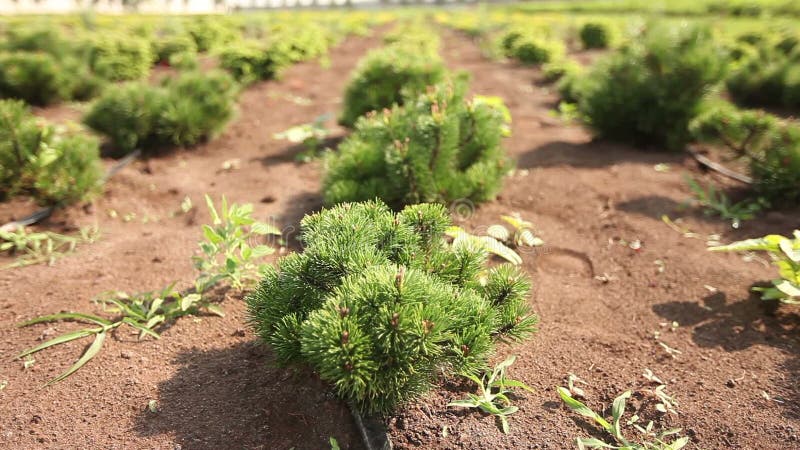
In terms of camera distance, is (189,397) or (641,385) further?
(641,385)

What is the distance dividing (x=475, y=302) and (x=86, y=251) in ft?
8.94

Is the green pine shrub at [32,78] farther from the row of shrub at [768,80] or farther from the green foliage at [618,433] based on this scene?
the row of shrub at [768,80]

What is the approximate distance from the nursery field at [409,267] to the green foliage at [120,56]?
4.81 ft

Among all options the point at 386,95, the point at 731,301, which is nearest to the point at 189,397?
the point at 731,301

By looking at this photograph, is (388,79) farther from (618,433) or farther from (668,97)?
(618,433)

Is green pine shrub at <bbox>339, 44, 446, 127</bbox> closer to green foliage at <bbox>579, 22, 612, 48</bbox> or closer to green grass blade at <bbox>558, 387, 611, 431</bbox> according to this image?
green grass blade at <bbox>558, 387, 611, 431</bbox>

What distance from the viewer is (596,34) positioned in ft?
40.8

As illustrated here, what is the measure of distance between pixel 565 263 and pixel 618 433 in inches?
57.0

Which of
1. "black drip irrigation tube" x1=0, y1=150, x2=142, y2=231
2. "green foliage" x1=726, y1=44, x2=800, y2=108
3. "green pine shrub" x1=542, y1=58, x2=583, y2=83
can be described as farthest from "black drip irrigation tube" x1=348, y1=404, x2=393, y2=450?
"green pine shrub" x1=542, y1=58, x2=583, y2=83

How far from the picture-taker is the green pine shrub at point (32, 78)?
20.5 feet

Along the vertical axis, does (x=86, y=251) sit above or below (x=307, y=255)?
below

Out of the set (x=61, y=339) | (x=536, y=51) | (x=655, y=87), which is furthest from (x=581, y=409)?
(x=536, y=51)

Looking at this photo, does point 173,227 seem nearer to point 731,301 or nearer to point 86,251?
point 86,251

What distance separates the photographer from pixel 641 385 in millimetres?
2229
